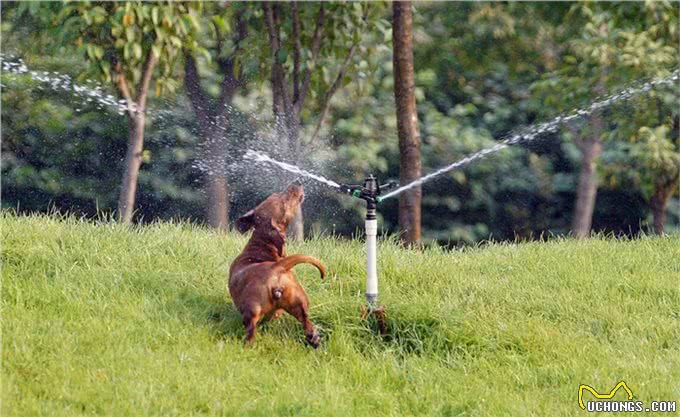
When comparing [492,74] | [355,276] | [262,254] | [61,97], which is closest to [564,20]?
[492,74]

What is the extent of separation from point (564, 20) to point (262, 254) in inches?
270

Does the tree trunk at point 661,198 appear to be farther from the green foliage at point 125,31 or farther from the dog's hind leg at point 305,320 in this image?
the dog's hind leg at point 305,320

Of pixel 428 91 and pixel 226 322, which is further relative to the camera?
pixel 428 91

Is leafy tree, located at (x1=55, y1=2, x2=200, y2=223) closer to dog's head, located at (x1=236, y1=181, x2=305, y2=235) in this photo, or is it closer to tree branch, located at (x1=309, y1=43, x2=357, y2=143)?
tree branch, located at (x1=309, y1=43, x2=357, y2=143)

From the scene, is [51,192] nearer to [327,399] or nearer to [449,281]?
[449,281]

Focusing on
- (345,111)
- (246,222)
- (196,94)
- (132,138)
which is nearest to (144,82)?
(132,138)

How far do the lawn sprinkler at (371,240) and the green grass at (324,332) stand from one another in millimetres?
71

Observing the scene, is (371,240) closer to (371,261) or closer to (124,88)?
(371,261)

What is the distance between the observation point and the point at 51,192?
37.4 ft

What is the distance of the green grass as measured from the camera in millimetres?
5098

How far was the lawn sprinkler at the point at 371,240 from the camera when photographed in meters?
5.71

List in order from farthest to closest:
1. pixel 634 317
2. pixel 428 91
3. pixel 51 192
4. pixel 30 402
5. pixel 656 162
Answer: pixel 428 91
pixel 51 192
pixel 656 162
pixel 634 317
pixel 30 402

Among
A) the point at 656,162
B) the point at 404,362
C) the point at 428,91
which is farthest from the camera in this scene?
the point at 428,91

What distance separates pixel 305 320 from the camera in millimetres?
5457
